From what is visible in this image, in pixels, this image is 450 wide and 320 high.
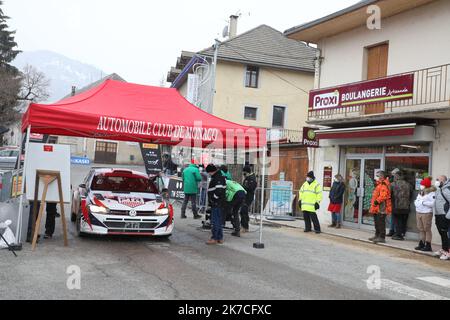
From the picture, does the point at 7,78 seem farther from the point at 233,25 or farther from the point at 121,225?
the point at 121,225

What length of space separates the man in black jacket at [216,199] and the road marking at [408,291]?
373 centimetres

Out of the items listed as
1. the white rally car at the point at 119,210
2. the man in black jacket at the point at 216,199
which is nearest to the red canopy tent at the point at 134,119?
the man in black jacket at the point at 216,199

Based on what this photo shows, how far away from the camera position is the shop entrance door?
1488 centimetres

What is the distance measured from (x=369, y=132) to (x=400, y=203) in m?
2.35

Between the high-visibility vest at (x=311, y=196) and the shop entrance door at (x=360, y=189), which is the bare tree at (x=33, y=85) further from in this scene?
the high-visibility vest at (x=311, y=196)

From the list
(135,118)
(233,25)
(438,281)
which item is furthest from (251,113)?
(438,281)

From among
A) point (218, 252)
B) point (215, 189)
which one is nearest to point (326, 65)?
point (215, 189)

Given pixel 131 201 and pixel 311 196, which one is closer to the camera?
pixel 131 201

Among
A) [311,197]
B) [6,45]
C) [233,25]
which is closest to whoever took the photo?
[311,197]

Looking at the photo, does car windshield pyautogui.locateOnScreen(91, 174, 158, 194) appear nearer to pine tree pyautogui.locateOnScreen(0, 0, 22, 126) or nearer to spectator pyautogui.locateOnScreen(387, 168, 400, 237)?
spectator pyautogui.locateOnScreen(387, 168, 400, 237)

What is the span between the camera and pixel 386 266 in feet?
29.9

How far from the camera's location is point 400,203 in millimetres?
12820

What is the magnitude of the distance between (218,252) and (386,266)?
3.32 meters
